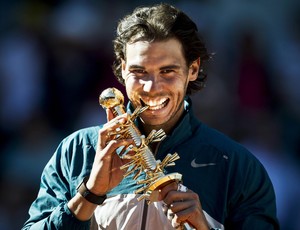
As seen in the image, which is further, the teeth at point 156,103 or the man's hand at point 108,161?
the teeth at point 156,103

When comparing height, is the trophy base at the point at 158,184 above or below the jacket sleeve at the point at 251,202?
above

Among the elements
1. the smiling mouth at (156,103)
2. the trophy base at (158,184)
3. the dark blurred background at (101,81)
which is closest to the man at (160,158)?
the smiling mouth at (156,103)

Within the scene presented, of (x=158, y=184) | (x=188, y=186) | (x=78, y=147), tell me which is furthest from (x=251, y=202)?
(x=78, y=147)

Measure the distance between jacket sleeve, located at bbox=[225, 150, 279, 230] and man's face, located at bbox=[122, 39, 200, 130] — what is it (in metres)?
0.42

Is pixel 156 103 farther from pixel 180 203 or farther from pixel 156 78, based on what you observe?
pixel 180 203

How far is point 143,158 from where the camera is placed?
3461 millimetres

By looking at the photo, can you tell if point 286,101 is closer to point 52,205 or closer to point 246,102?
point 246,102

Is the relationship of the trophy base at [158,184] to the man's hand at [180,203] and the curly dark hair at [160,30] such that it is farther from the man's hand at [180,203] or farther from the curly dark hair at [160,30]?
the curly dark hair at [160,30]

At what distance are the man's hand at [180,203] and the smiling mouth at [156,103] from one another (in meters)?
0.57

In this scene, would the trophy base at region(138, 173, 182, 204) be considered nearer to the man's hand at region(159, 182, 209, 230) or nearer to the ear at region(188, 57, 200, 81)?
the man's hand at region(159, 182, 209, 230)

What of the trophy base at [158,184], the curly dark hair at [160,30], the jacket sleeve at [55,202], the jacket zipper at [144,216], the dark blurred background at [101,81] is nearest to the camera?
the trophy base at [158,184]

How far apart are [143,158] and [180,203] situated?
25 centimetres

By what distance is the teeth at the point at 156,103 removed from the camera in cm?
384

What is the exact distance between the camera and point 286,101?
8.70 m
